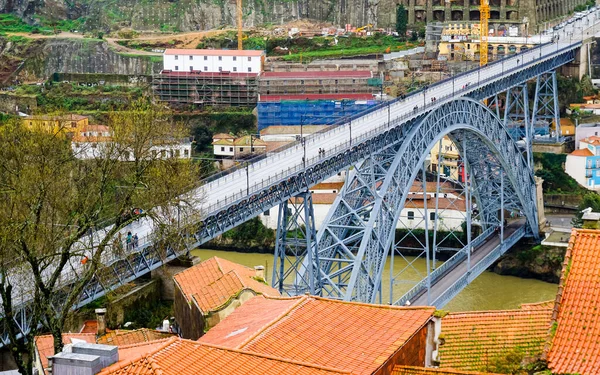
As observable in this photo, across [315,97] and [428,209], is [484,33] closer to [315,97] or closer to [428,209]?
[315,97]

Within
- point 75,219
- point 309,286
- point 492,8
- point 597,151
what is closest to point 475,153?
point 597,151

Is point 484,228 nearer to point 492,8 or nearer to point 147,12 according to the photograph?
point 492,8

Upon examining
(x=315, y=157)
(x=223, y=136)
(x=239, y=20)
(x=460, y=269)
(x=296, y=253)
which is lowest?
(x=460, y=269)

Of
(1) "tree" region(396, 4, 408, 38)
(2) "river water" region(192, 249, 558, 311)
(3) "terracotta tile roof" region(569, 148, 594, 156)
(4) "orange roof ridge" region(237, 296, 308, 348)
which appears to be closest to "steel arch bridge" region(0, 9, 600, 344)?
(2) "river water" region(192, 249, 558, 311)

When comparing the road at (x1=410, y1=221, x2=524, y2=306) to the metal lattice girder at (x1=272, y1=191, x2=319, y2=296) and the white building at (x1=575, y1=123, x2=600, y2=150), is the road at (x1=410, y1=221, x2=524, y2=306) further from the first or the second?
the white building at (x1=575, y1=123, x2=600, y2=150)

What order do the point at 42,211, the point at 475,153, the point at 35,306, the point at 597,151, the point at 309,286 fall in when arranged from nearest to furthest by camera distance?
the point at 35,306, the point at 42,211, the point at 309,286, the point at 475,153, the point at 597,151

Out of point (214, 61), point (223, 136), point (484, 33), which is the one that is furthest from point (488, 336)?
point (484, 33)
